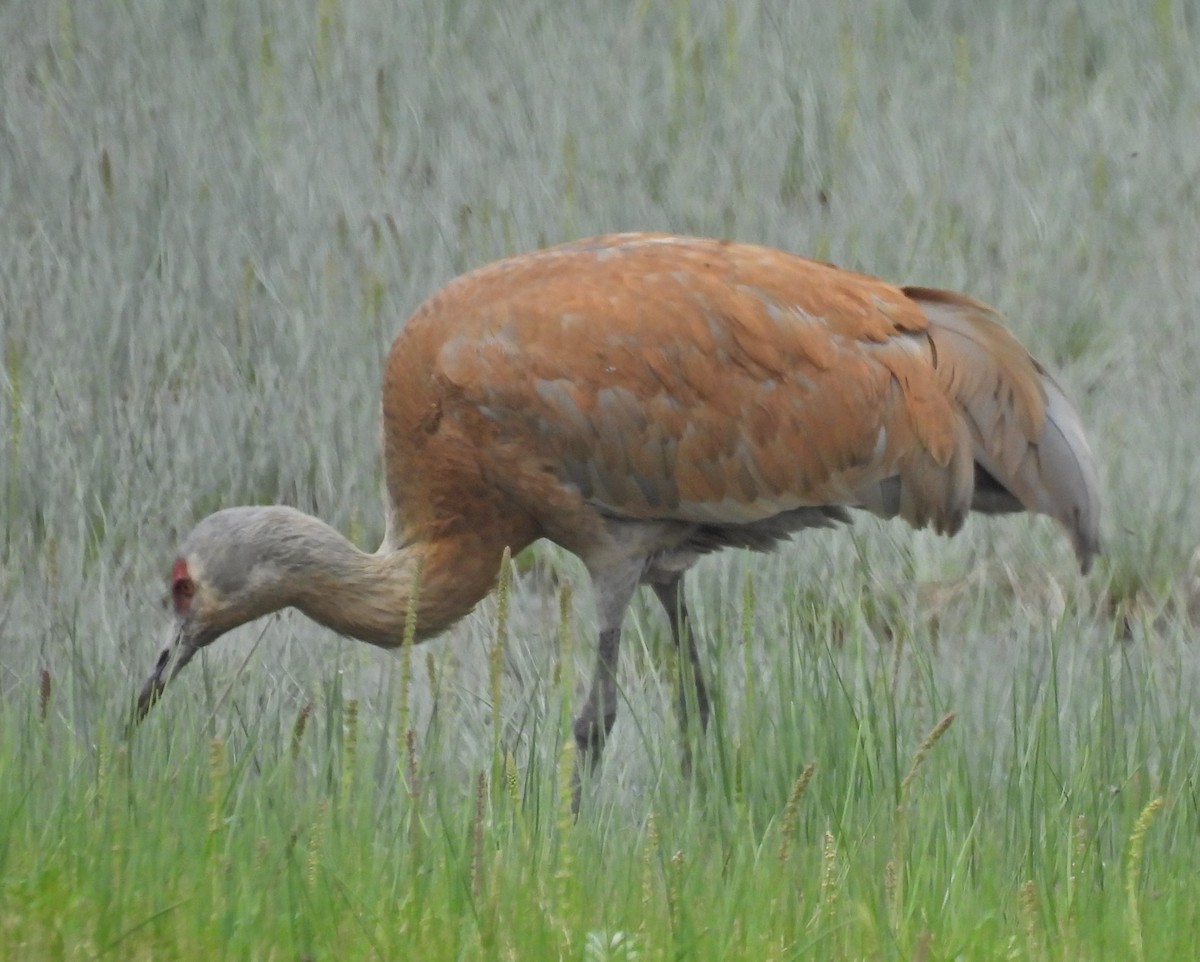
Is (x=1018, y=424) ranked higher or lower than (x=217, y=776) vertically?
lower

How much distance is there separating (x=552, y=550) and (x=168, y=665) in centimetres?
149

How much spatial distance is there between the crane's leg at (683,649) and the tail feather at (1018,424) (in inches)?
31.4

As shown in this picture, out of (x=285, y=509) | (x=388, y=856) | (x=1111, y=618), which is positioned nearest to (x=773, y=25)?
(x=1111, y=618)

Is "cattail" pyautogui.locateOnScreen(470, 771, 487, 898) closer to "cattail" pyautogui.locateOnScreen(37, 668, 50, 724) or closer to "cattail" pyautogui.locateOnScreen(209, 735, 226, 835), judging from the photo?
"cattail" pyautogui.locateOnScreen(209, 735, 226, 835)

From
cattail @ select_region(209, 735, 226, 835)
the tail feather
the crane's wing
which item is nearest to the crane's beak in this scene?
the crane's wing

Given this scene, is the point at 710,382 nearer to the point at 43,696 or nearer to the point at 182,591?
the point at 182,591

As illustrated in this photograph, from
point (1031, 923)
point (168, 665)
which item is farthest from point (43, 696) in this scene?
point (1031, 923)

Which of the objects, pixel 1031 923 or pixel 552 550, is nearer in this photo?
pixel 1031 923

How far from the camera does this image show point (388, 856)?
3.59 m

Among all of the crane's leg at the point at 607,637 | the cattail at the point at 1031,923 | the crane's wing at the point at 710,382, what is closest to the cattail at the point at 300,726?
the crane's leg at the point at 607,637

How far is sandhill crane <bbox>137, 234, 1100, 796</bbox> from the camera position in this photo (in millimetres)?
4766

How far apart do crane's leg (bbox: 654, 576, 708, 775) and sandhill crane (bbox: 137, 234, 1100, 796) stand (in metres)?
0.04

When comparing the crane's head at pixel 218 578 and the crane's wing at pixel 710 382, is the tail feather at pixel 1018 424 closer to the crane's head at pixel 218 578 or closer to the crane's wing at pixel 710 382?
the crane's wing at pixel 710 382

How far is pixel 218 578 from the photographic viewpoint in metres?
4.69
